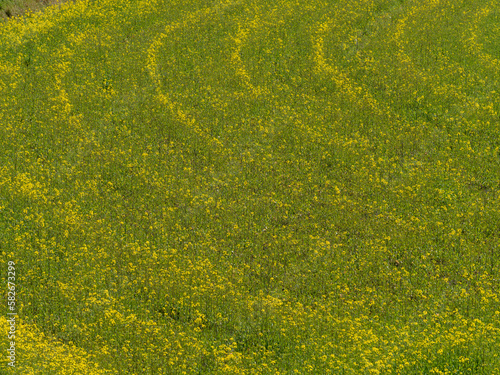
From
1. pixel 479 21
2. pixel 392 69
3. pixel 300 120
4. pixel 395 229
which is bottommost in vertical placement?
pixel 395 229

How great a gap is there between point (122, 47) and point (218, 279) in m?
12.4

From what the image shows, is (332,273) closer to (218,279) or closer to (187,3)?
(218,279)

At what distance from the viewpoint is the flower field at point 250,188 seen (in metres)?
11.7

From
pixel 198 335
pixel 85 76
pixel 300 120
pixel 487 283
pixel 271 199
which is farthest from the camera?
pixel 85 76

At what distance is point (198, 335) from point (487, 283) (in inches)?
257

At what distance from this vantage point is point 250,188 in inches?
648

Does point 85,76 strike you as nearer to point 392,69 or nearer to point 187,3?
point 187,3

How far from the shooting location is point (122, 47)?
22.2m

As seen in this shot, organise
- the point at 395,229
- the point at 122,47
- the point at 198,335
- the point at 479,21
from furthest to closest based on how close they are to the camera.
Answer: the point at 479,21, the point at 122,47, the point at 395,229, the point at 198,335

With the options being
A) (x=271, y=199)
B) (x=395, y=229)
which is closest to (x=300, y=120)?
(x=271, y=199)

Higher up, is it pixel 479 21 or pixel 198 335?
pixel 479 21

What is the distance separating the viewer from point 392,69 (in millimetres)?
21641

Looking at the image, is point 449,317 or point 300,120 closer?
point 449,317

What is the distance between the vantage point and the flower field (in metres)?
11.7
